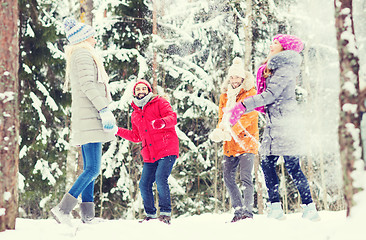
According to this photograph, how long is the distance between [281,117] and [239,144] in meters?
0.73

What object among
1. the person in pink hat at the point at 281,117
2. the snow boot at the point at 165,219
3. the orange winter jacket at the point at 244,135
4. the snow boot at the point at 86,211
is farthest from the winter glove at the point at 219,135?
the snow boot at the point at 86,211

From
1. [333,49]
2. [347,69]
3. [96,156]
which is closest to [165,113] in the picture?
[96,156]

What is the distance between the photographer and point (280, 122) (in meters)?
4.21

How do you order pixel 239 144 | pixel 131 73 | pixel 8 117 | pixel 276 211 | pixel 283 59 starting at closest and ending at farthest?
pixel 8 117
pixel 283 59
pixel 276 211
pixel 239 144
pixel 131 73

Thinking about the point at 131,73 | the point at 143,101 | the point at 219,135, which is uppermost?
the point at 131,73

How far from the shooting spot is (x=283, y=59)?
13.9 feet

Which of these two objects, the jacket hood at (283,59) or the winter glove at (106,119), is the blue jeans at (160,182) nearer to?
the winter glove at (106,119)

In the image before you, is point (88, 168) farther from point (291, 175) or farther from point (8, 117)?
point (291, 175)

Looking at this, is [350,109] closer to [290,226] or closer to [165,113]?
[290,226]

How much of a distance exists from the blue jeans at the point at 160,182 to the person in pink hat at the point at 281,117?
100 cm

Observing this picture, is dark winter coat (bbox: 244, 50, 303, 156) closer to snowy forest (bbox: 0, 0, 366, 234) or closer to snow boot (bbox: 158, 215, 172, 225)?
snow boot (bbox: 158, 215, 172, 225)

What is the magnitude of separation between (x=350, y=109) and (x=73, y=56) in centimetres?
286

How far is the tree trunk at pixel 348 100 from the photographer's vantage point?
9.56ft

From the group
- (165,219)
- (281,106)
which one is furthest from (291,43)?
(165,219)
